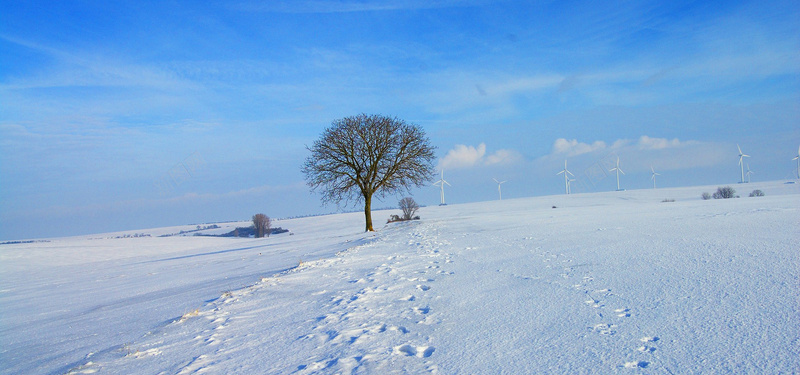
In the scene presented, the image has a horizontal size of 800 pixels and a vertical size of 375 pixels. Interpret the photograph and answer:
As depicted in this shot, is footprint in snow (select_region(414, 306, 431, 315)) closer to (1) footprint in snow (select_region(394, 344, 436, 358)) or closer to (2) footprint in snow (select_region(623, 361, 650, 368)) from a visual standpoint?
(1) footprint in snow (select_region(394, 344, 436, 358))

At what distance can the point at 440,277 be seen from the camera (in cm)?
771

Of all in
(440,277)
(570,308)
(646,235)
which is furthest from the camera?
(646,235)

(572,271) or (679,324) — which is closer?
(679,324)

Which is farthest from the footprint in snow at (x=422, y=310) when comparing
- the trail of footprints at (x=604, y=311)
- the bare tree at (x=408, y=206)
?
the bare tree at (x=408, y=206)

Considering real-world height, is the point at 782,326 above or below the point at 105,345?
above

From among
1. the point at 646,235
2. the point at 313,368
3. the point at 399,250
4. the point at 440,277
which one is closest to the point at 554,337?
the point at 313,368

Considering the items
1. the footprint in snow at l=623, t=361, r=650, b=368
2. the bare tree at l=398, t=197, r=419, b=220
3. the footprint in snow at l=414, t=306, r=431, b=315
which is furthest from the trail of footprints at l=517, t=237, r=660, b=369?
the bare tree at l=398, t=197, r=419, b=220

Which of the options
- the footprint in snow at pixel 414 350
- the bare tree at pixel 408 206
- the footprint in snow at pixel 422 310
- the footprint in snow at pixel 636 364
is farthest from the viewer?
the bare tree at pixel 408 206

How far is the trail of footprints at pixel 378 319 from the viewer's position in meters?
4.08

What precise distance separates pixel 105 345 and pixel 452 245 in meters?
8.88

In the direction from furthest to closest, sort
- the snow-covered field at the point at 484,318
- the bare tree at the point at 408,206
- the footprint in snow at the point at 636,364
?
the bare tree at the point at 408,206, the snow-covered field at the point at 484,318, the footprint in snow at the point at 636,364

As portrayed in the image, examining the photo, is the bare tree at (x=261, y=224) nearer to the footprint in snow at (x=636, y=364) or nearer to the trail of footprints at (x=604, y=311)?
the trail of footprints at (x=604, y=311)


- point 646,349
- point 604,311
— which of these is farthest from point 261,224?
point 646,349

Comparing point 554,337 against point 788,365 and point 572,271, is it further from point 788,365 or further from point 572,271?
point 572,271
